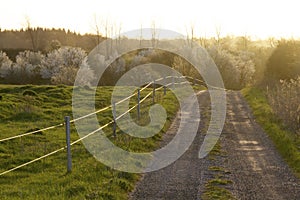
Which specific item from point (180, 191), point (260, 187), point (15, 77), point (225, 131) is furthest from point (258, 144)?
point (15, 77)

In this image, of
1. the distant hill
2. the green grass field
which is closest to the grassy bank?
the green grass field

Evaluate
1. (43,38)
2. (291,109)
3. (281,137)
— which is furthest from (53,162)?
(43,38)

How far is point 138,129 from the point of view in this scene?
16.0 m

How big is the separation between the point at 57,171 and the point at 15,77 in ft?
188

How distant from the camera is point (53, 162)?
11.8 meters

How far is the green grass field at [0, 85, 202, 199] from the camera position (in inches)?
340

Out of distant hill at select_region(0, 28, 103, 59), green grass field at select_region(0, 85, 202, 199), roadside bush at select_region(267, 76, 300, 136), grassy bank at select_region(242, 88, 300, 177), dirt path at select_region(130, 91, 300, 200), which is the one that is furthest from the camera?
distant hill at select_region(0, 28, 103, 59)

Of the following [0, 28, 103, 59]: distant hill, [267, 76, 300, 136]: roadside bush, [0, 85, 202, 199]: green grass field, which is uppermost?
[0, 28, 103, 59]: distant hill

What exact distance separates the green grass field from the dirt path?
652mm

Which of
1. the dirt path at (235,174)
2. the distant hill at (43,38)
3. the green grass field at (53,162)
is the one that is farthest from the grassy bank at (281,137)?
the distant hill at (43,38)

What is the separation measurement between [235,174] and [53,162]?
4.92 metres

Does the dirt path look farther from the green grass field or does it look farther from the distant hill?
the distant hill

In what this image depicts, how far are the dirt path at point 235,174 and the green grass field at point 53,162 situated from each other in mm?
652

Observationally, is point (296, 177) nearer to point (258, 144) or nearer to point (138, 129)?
point (258, 144)
